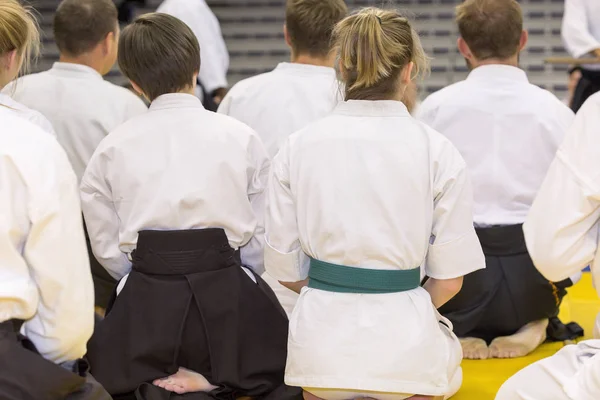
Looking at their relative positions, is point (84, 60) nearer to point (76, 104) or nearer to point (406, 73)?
point (76, 104)

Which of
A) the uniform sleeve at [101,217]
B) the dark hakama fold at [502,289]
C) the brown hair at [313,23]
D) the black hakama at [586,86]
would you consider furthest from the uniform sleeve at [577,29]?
the uniform sleeve at [101,217]

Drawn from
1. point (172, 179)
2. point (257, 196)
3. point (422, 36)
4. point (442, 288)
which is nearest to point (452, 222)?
point (442, 288)

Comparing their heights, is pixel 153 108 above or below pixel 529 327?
above

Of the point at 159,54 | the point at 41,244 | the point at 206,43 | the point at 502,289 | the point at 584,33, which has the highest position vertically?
the point at 159,54

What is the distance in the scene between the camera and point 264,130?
4086 millimetres

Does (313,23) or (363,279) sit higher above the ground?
(313,23)

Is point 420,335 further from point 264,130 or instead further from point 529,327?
point 264,130

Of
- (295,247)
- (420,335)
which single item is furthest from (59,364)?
(420,335)

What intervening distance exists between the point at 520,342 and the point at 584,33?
258 cm

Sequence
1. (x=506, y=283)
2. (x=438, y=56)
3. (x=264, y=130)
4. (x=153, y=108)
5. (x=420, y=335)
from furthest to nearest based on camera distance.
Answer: (x=438, y=56)
(x=264, y=130)
(x=506, y=283)
(x=153, y=108)
(x=420, y=335)

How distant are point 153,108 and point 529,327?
1816mm

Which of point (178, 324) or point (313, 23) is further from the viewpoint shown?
point (313, 23)

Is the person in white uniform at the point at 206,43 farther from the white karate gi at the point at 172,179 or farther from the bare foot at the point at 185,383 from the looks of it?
the bare foot at the point at 185,383

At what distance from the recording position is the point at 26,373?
2.13 m
